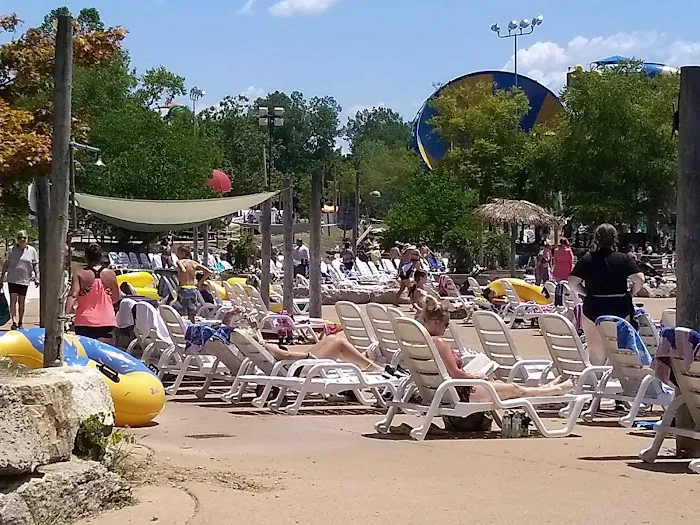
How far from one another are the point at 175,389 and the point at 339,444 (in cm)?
355

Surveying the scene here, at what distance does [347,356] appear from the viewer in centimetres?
1055

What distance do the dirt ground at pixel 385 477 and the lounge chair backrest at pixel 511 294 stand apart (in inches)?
448

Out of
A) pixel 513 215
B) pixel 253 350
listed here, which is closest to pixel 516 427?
pixel 253 350

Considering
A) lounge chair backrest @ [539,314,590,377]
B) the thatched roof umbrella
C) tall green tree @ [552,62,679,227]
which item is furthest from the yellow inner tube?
tall green tree @ [552,62,679,227]

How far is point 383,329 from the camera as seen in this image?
439 inches

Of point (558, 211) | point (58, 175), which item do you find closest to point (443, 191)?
point (558, 211)

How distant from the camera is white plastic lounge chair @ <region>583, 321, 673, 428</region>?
834 centimetres

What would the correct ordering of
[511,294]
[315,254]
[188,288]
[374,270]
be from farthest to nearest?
1. [374,270]
2. [511,294]
3. [315,254]
4. [188,288]

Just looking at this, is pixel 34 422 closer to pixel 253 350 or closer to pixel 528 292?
pixel 253 350

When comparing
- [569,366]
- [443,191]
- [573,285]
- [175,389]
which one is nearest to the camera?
[569,366]

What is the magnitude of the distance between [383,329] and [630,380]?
3009 mm

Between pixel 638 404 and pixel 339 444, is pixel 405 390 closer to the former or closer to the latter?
pixel 339 444

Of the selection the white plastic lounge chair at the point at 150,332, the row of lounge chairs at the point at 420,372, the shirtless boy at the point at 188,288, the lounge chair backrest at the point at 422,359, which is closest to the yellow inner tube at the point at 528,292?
the shirtless boy at the point at 188,288

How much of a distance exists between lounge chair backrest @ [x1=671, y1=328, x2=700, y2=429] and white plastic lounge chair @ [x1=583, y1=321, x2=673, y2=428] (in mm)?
1408
